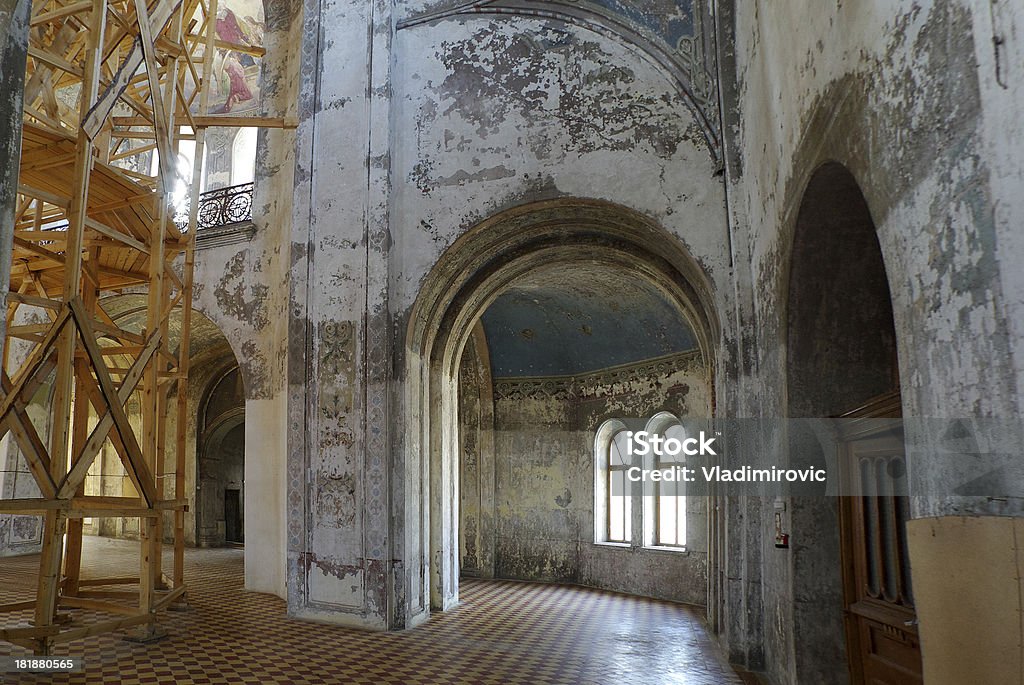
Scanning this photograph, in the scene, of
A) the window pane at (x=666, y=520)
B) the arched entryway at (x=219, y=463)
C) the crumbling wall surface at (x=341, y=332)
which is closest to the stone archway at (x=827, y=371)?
the crumbling wall surface at (x=341, y=332)

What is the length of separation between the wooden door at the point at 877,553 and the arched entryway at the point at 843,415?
0.01 m

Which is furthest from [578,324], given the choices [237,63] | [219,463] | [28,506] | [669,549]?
[219,463]

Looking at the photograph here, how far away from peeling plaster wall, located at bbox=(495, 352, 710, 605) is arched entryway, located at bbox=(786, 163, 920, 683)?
683 centimetres

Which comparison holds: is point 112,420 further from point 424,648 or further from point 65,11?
point 65,11

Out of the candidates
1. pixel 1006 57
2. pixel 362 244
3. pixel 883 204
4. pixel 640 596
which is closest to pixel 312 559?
pixel 362 244

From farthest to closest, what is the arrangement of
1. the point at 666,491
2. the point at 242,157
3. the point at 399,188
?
the point at 242,157 < the point at 666,491 < the point at 399,188

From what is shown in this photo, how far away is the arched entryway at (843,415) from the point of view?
5379 millimetres

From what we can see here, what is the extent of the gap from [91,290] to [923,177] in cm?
893

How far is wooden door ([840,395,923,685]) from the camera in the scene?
5.02 m

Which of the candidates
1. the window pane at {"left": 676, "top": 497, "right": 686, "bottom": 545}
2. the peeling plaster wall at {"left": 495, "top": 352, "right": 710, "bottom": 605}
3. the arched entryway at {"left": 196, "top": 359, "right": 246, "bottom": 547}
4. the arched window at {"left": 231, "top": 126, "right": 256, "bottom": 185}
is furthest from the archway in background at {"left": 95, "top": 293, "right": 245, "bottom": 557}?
the window pane at {"left": 676, "top": 497, "right": 686, "bottom": 545}

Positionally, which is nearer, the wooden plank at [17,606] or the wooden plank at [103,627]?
the wooden plank at [103,627]

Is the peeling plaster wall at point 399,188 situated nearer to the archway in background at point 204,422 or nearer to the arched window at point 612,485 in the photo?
the arched window at point 612,485

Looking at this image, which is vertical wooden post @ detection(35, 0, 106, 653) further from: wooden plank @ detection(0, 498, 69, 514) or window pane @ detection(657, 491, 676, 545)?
window pane @ detection(657, 491, 676, 545)

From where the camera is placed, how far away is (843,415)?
587 centimetres
